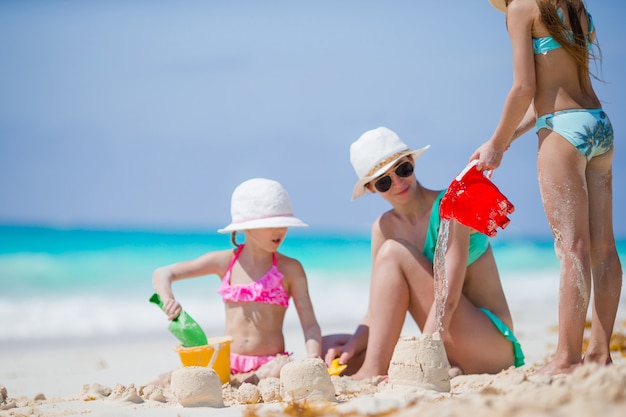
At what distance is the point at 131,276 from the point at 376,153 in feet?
39.6

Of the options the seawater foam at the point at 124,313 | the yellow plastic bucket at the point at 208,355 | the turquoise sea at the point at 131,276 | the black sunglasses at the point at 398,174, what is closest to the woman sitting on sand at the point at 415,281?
the black sunglasses at the point at 398,174

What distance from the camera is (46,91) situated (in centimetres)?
2450

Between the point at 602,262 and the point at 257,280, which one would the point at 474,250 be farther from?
the point at 257,280

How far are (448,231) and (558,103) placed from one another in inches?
37.7

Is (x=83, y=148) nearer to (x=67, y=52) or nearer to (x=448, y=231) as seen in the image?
(x=67, y=52)

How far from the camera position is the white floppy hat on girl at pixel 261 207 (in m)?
4.54

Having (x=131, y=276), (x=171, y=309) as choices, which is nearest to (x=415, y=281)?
(x=171, y=309)

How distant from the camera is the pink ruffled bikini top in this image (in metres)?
4.55

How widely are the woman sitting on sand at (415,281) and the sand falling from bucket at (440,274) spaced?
4cm

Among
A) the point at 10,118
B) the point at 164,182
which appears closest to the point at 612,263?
the point at 164,182

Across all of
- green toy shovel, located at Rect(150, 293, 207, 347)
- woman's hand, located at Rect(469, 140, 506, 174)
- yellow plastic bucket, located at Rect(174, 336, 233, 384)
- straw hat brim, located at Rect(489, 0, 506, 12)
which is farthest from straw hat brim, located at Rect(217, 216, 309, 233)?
straw hat brim, located at Rect(489, 0, 506, 12)

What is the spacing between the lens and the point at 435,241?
13.5ft

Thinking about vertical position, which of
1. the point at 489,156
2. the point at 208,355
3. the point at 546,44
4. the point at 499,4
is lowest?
the point at 208,355

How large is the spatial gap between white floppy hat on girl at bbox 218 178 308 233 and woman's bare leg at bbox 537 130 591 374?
188cm
